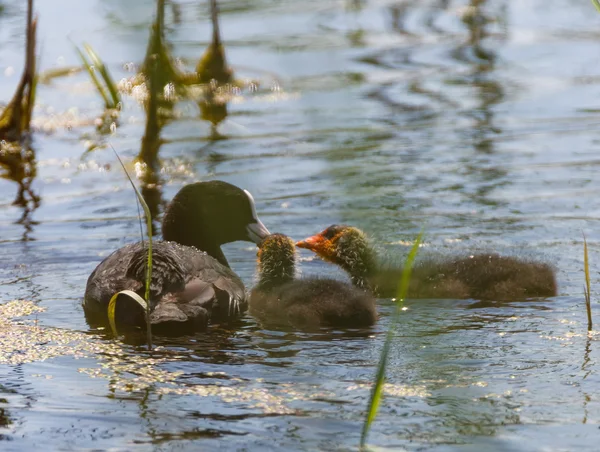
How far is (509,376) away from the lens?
4.66m

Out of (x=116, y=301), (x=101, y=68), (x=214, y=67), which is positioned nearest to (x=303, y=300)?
(x=116, y=301)

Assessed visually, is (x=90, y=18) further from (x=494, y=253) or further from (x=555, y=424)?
(x=555, y=424)

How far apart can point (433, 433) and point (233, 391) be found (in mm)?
867

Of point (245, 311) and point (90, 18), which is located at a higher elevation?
point (90, 18)

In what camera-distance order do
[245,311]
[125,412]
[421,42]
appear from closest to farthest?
1. [125,412]
2. [245,311]
3. [421,42]

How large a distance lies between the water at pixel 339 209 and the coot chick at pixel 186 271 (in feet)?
0.46

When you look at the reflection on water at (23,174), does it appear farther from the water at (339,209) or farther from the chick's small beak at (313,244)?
the chick's small beak at (313,244)

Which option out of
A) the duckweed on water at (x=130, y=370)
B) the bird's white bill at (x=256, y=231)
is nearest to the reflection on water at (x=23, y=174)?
the bird's white bill at (x=256, y=231)

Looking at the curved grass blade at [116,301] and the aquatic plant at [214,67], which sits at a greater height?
the aquatic plant at [214,67]

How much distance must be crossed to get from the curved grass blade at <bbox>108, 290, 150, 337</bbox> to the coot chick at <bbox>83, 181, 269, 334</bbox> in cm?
3

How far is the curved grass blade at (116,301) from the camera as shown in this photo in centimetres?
534

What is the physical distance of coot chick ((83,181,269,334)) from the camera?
5520mm

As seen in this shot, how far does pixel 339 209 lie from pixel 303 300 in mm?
1948

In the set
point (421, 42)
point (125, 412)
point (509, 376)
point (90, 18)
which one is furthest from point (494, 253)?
point (90, 18)
